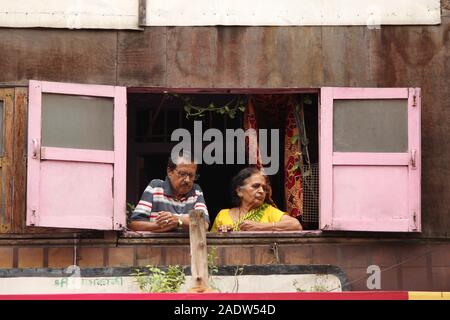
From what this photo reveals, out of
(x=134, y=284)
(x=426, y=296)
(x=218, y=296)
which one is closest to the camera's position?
(x=218, y=296)

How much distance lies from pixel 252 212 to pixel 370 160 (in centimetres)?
119

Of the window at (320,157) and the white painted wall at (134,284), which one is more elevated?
the window at (320,157)

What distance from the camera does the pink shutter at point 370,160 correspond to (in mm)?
12680

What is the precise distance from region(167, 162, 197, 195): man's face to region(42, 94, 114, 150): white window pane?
64 centimetres

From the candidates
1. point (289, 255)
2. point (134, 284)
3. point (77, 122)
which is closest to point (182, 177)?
point (77, 122)

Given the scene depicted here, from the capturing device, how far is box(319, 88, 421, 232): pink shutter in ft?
41.6

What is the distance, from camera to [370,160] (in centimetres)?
→ 1275

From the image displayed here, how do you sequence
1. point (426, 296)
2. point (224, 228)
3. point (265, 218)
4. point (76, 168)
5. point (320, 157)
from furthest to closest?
point (265, 218) → point (224, 228) → point (320, 157) → point (76, 168) → point (426, 296)

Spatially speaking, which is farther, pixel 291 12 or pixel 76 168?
pixel 291 12

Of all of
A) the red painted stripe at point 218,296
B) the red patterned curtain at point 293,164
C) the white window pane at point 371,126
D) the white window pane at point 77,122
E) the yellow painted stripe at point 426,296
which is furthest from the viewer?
the red patterned curtain at point 293,164

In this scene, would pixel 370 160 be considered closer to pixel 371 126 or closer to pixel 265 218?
pixel 371 126

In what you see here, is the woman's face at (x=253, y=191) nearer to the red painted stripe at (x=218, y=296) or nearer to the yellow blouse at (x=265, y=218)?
the yellow blouse at (x=265, y=218)

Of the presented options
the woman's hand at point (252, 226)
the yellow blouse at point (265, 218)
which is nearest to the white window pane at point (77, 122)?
the yellow blouse at point (265, 218)
